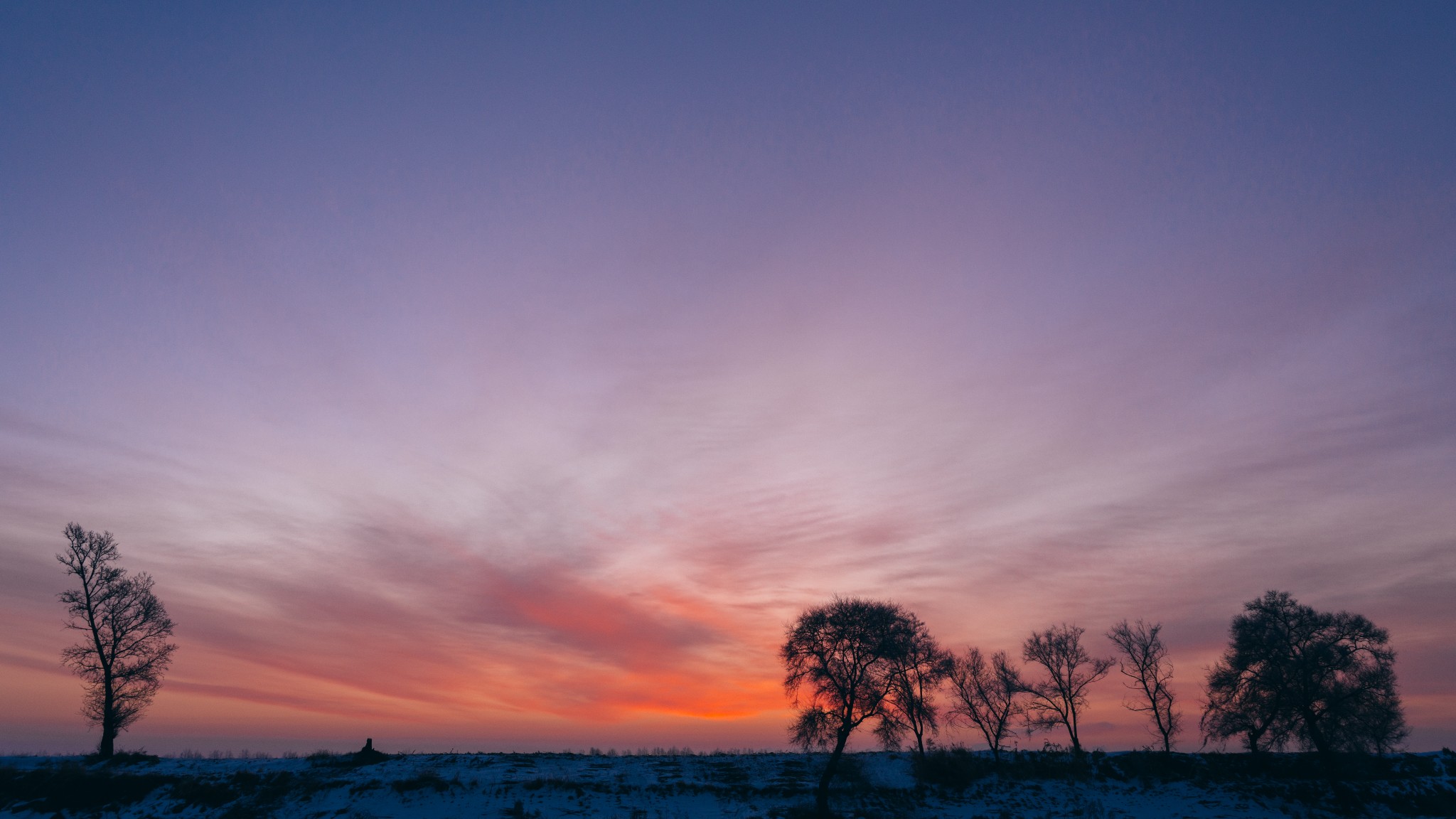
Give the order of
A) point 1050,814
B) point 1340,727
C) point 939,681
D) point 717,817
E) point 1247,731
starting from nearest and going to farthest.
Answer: point 717,817
point 1050,814
point 1340,727
point 1247,731
point 939,681

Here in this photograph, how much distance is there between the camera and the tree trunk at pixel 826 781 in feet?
149

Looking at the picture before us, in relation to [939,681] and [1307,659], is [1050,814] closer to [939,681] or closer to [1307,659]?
[939,681]

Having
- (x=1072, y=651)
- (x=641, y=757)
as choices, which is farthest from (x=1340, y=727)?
(x=641, y=757)

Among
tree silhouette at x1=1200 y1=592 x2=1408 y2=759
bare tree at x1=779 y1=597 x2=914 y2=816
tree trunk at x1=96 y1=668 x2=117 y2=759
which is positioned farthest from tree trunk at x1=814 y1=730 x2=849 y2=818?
tree trunk at x1=96 y1=668 x2=117 y2=759

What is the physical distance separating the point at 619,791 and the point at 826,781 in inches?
559

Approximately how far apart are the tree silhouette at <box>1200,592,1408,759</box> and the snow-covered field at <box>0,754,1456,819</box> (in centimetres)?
348

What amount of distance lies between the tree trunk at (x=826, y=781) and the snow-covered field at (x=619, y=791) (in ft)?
3.31

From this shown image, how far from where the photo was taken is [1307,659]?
174 ft

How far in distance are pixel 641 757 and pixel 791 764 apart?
12741mm

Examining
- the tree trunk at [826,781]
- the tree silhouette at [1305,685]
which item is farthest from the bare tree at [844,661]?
the tree silhouette at [1305,685]

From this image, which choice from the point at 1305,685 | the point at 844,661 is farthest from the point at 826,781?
the point at 1305,685

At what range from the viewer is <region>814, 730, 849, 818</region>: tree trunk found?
45.5 meters

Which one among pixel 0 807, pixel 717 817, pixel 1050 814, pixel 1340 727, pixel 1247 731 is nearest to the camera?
pixel 0 807

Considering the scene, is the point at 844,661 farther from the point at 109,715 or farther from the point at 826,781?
the point at 109,715
